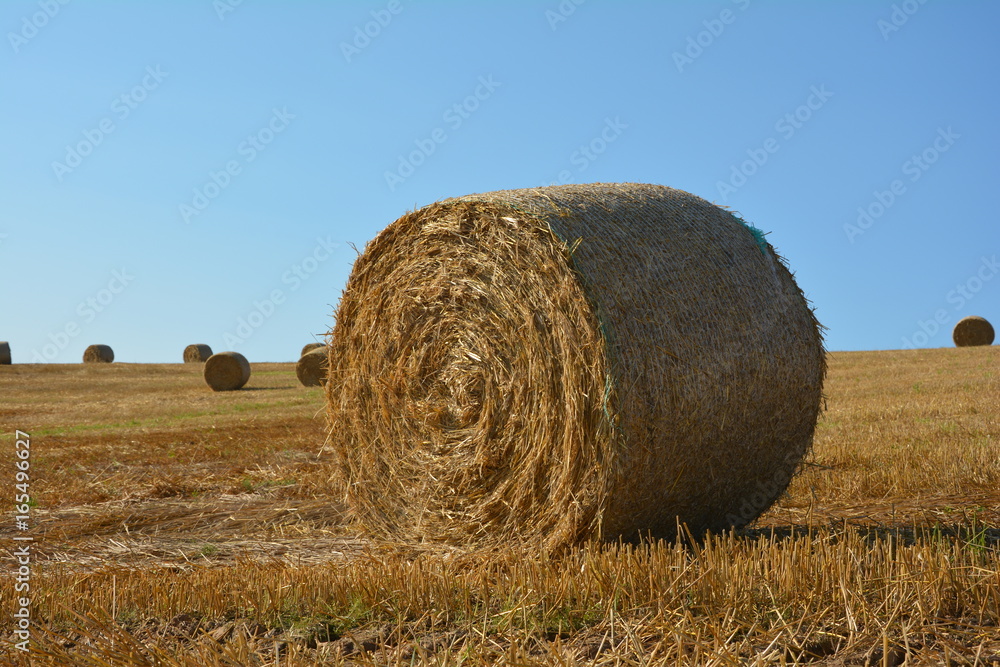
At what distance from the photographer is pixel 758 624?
3602mm

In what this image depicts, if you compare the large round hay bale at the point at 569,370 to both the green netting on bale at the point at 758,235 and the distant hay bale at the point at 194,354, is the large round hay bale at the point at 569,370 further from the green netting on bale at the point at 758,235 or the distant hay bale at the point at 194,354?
the distant hay bale at the point at 194,354

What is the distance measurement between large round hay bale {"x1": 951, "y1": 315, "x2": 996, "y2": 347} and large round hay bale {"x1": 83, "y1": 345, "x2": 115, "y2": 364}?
113ft

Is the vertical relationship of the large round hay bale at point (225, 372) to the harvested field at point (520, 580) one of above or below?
above

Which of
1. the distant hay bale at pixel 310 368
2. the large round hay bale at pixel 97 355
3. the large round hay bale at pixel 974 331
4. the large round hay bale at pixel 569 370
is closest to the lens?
the large round hay bale at pixel 569 370

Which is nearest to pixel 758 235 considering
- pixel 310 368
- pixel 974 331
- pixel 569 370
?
pixel 569 370

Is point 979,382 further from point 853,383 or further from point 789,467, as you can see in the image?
point 789,467

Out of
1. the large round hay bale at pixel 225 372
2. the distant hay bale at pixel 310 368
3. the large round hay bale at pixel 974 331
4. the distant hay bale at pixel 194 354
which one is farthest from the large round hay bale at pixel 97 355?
the large round hay bale at pixel 974 331

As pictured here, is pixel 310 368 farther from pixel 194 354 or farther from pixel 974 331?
pixel 974 331

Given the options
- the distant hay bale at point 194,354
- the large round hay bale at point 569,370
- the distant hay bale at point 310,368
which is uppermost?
the distant hay bale at point 194,354

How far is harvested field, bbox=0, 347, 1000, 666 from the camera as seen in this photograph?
11.4ft

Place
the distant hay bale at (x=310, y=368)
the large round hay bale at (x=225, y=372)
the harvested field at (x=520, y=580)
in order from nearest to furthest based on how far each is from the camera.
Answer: the harvested field at (x=520, y=580) < the distant hay bale at (x=310, y=368) < the large round hay bale at (x=225, y=372)

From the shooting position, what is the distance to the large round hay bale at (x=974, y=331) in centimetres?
2980

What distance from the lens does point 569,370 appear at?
17.1 feet

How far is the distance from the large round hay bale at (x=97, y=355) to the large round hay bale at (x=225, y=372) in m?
14.6
